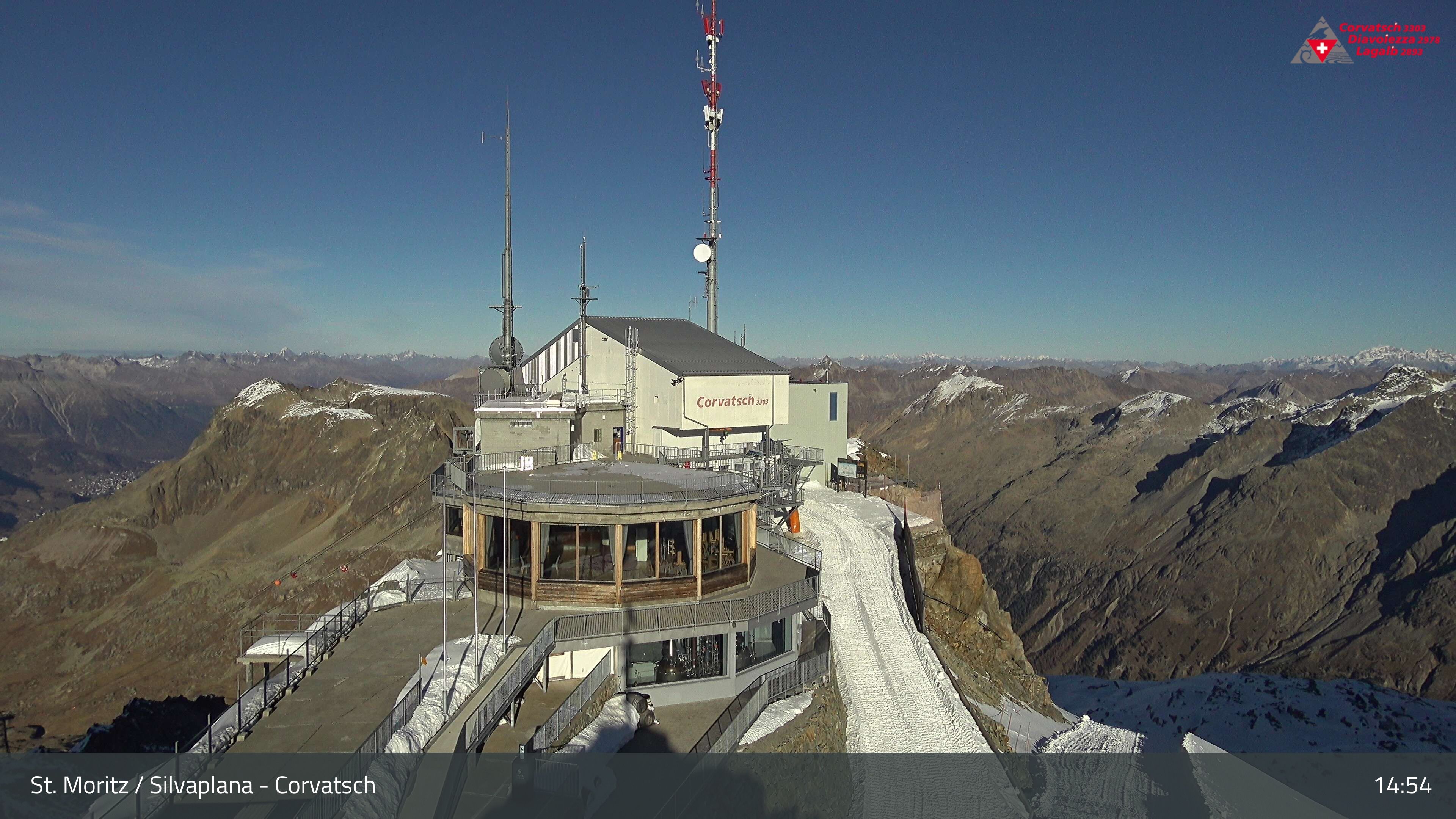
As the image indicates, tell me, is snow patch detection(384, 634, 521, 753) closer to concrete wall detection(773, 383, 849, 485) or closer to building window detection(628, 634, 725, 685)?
building window detection(628, 634, 725, 685)

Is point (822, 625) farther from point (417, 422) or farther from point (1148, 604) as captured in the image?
point (1148, 604)

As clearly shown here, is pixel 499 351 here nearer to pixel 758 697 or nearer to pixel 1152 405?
pixel 758 697

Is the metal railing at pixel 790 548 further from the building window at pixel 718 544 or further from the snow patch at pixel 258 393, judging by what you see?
the snow patch at pixel 258 393

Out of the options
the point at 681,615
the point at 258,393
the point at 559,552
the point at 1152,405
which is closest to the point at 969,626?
the point at 681,615

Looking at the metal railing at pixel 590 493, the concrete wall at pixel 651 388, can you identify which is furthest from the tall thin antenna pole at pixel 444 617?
the concrete wall at pixel 651 388

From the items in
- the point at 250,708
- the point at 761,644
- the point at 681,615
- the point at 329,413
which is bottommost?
the point at 761,644

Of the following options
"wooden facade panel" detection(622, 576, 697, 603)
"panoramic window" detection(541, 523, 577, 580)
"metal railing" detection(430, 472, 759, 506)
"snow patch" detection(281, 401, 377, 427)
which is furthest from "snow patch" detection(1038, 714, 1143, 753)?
"snow patch" detection(281, 401, 377, 427)

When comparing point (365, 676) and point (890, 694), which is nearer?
point (365, 676)
